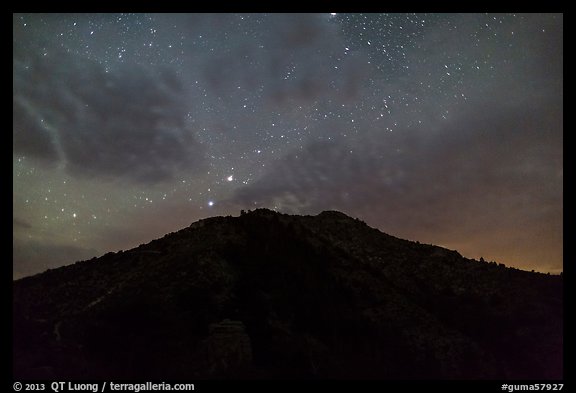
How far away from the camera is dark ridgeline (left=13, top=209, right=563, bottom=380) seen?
22.4 metres

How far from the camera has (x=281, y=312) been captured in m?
27.5

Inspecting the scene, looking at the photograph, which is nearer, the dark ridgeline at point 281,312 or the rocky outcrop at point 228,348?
the rocky outcrop at point 228,348

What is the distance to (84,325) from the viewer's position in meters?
24.4

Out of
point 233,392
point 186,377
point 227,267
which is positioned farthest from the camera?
point 227,267

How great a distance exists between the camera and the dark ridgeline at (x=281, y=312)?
2244 cm

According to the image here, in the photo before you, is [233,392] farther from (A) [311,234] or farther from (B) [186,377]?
(A) [311,234]

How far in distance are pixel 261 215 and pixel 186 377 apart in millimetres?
19738

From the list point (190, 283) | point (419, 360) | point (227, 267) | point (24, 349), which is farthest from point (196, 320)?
point (419, 360)

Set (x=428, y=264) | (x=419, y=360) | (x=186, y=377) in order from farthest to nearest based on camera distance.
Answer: (x=428, y=264)
(x=419, y=360)
(x=186, y=377)

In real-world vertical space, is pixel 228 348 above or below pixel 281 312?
below

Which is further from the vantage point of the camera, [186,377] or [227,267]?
[227,267]

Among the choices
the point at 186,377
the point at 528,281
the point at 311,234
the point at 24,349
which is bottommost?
the point at 186,377

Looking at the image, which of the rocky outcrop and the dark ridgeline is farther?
the dark ridgeline

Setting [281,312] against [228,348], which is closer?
[228,348]
